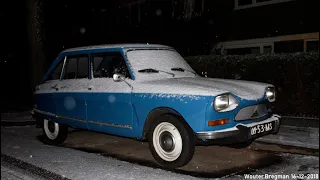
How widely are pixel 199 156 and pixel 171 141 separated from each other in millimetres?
942

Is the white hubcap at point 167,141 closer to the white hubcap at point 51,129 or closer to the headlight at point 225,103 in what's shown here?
the headlight at point 225,103

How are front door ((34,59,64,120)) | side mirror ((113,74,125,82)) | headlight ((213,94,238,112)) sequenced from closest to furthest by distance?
headlight ((213,94,238,112)) < side mirror ((113,74,125,82)) < front door ((34,59,64,120))

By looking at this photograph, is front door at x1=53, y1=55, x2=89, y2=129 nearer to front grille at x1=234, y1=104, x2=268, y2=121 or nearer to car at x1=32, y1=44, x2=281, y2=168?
car at x1=32, y1=44, x2=281, y2=168

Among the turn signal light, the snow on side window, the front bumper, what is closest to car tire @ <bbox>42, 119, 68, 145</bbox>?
the snow on side window

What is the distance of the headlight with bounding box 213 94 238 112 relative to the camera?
4.68 m

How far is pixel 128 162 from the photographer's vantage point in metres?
5.54

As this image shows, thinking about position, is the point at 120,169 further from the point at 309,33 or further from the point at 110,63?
the point at 309,33

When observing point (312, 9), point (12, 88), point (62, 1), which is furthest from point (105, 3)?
point (312, 9)

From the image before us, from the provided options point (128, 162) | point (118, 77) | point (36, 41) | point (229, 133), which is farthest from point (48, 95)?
point (36, 41)

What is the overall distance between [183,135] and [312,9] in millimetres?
10239

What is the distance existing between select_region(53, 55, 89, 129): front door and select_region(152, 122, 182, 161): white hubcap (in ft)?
5.45

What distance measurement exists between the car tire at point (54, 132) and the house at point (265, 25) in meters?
7.78

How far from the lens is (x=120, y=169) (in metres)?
5.11

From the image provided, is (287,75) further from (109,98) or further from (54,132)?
(54,132)
